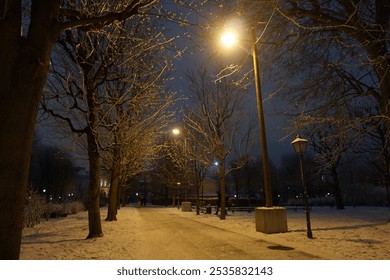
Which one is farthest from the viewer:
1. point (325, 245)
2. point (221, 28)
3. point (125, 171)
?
point (125, 171)

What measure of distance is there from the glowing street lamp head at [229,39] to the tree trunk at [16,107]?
6235 mm

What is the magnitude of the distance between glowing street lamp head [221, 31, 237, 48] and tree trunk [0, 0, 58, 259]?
20.5 ft

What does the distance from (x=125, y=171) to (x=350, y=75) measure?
17.4 m

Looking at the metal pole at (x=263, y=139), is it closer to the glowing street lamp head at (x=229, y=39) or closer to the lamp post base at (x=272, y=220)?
the lamp post base at (x=272, y=220)

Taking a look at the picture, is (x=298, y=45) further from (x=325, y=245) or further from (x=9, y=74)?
(x=9, y=74)

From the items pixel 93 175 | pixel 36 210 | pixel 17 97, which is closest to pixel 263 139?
pixel 93 175

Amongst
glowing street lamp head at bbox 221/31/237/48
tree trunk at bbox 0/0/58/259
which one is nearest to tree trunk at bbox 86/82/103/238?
glowing street lamp head at bbox 221/31/237/48

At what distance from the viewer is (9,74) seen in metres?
4.77

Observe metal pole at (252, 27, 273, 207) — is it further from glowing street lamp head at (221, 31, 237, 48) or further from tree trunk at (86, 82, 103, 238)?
tree trunk at (86, 82, 103, 238)

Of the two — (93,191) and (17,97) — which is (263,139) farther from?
(17,97)

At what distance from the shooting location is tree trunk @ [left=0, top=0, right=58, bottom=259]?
14.6 feet

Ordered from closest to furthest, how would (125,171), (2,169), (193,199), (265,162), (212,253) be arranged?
(2,169), (212,253), (265,162), (125,171), (193,199)

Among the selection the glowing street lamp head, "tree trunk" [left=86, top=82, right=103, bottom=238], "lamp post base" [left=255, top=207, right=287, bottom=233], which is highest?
the glowing street lamp head
